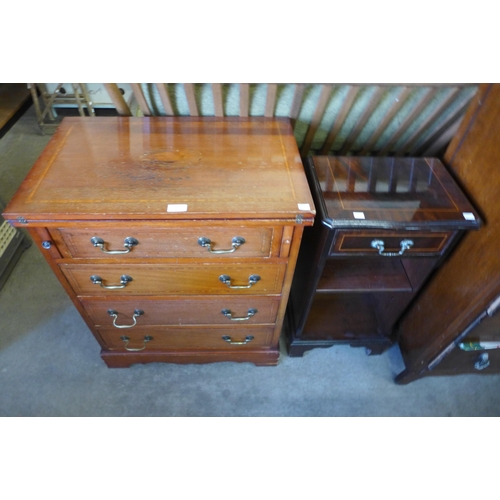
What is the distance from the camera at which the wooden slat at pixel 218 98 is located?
109 centimetres

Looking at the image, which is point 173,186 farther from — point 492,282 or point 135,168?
point 492,282

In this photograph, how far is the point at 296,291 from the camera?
1.66 metres

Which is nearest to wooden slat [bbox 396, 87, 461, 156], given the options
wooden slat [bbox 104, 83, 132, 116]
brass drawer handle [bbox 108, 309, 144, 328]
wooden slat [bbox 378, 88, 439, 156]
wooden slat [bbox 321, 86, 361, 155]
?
wooden slat [bbox 378, 88, 439, 156]

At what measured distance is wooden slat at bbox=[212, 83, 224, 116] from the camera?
1094mm

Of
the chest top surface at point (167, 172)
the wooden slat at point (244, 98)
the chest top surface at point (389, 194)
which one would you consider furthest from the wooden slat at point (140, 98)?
the chest top surface at point (389, 194)

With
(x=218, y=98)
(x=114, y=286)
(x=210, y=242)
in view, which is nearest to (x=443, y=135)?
(x=218, y=98)

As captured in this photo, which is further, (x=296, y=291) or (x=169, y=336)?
(x=296, y=291)

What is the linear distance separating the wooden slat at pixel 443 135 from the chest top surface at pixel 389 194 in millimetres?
163

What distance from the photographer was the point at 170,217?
0.88 m

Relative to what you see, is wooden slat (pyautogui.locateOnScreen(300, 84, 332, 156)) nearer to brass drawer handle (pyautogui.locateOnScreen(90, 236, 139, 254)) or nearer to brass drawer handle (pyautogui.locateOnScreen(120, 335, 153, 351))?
brass drawer handle (pyautogui.locateOnScreen(90, 236, 139, 254))

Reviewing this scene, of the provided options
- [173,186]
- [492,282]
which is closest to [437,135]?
[492,282]

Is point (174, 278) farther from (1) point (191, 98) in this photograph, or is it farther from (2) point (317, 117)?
(2) point (317, 117)

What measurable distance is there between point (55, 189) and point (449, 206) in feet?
3.83

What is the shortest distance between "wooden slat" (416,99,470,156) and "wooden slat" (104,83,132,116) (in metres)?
1.17
